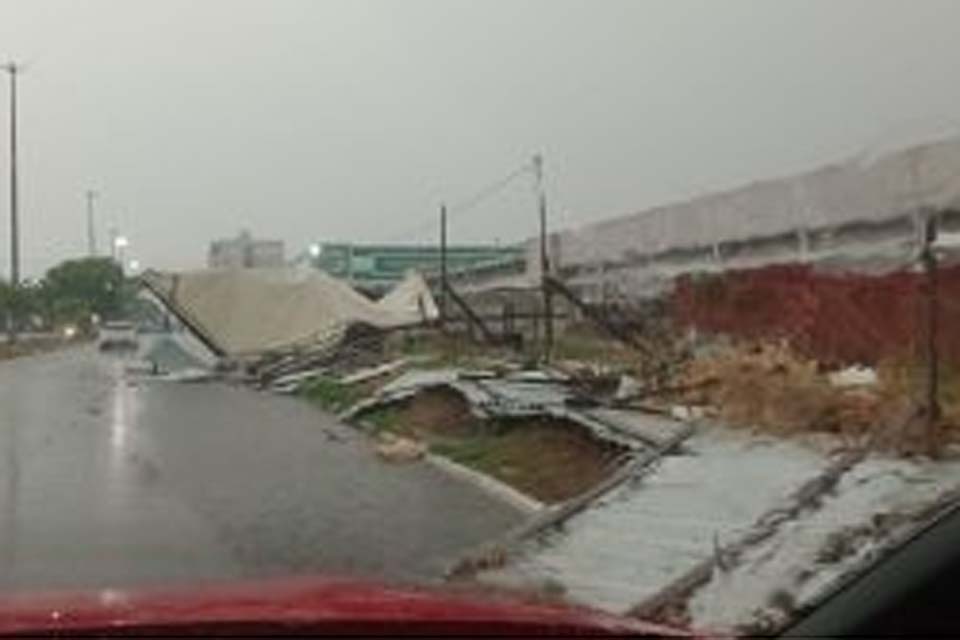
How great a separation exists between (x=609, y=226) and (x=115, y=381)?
14.9 m

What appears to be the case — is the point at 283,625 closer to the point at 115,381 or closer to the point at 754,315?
the point at 754,315

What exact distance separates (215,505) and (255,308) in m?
41.7

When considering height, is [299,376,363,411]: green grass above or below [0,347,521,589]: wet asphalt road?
above

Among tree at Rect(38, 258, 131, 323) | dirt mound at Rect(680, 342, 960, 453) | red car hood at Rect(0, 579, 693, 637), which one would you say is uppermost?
tree at Rect(38, 258, 131, 323)

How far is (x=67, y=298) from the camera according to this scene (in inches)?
7042

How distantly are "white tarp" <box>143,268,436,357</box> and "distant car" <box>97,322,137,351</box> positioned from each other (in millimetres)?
33598

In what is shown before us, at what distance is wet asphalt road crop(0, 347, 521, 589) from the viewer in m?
16.9

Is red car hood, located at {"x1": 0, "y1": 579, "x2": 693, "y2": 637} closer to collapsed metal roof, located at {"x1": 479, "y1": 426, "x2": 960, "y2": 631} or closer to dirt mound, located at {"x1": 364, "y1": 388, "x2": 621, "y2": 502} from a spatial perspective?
collapsed metal roof, located at {"x1": 479, "y1": 426, "x2": 960, "y2": 631}

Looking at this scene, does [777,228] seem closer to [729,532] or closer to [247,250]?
[729,532]

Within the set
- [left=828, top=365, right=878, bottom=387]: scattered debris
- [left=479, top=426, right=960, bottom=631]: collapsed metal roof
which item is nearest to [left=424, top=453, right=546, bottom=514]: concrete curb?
[left=828, top=365, right=878, bottom=387]: scattered debris

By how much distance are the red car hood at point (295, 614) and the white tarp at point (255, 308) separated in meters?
57.7

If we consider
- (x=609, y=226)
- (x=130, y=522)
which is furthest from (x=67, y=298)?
(x=130, y=522)

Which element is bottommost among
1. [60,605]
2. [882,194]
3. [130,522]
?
[130,522]

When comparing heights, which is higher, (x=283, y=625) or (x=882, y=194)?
(x=882, y=194)
